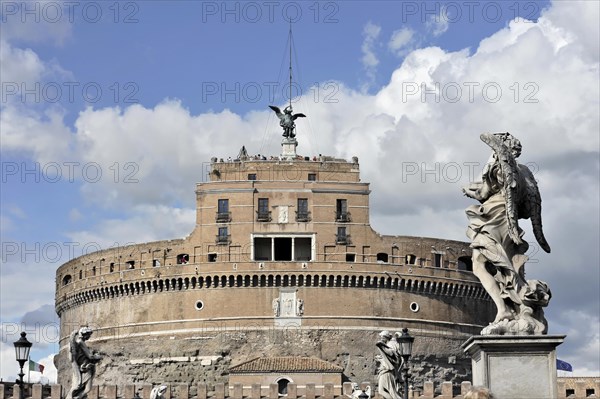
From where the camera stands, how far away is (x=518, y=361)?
10.3 m

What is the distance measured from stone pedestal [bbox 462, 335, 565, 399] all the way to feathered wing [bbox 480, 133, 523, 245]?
0.87 metres

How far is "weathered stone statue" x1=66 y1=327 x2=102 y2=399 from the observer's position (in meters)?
16.1

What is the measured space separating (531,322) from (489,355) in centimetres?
47

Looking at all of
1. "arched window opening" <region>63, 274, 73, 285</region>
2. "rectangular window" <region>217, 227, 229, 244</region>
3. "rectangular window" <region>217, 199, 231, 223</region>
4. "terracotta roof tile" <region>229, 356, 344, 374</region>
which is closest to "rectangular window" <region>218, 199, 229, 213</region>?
"rectangular window" <region>217, 199, 231, 223</region>

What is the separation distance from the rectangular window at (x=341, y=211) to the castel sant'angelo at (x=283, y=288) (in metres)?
0.06

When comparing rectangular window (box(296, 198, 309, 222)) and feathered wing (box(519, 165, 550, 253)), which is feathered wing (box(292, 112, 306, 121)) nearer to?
rectangular window (box(296, 198, 309, 222))

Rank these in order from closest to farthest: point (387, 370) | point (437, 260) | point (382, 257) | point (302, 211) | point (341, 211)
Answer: point (387, 370)
point (302, 211)
point (341, 211)
point (382, 257)
point (437, 260)

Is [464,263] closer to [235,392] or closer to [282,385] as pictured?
[282,385]

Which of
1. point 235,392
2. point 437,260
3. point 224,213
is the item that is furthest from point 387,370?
point 437,260

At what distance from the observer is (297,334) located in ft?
252

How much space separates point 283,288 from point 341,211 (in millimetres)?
5933

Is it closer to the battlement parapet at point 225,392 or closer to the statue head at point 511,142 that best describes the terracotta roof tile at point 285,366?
the battlement parapet at point 225,392

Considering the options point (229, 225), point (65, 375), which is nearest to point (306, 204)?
point (229, 225)

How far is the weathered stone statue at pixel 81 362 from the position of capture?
1611 centimetres
